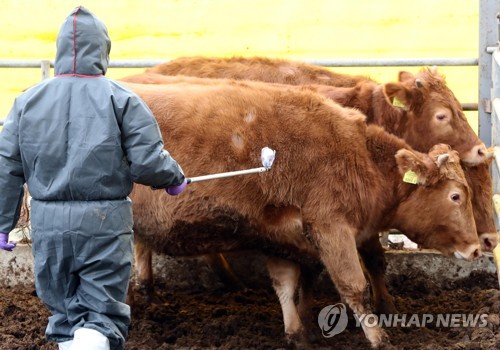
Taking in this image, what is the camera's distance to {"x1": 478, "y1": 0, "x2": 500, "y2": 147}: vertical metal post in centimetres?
842

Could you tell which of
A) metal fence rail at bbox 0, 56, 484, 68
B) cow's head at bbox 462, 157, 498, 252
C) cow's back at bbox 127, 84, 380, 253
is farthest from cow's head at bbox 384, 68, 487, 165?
cow's back at bbox 127, 84, 380, 253

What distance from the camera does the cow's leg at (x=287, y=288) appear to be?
694 centimetres

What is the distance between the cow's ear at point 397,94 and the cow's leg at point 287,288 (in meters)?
1.82

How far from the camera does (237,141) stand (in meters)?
6.75

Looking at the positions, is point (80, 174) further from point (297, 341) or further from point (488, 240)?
point (488, 240)

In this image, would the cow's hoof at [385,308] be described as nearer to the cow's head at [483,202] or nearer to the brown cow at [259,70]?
the cow's head at [483,202]

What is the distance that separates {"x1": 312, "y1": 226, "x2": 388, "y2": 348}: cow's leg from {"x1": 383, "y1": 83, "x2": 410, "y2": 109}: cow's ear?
1.84 m

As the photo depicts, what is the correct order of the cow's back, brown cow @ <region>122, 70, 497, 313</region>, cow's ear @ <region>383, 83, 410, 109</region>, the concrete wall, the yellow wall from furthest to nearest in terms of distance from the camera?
the yellow wall, the concrete wall, cow's ear @ <region>383, 83, 410, 109</region>, brown cow @ <region>122, 70, 497, 313</region>, the cow's back

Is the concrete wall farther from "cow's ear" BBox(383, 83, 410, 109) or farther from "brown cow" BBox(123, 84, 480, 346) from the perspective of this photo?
"cow's ear" BBox(383, 83, 410, 109)

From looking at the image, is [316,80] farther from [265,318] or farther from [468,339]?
[468,339]

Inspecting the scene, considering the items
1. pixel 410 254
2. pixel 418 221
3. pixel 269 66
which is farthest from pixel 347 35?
pixel 418 221

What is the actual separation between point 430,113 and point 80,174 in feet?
13.6
